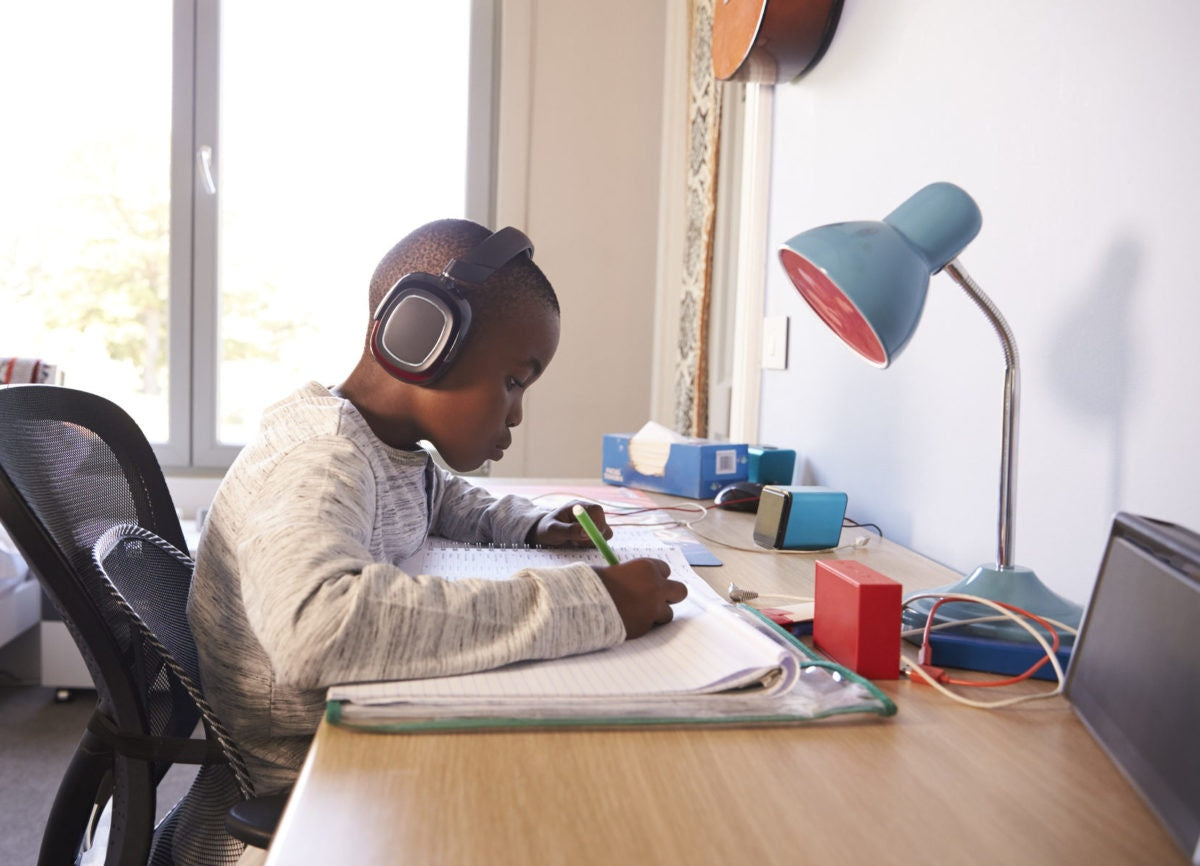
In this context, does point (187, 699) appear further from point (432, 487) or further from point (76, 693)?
point (76, 693)

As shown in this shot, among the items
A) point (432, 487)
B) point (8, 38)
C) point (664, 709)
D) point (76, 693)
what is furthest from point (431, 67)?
point (664, 709)

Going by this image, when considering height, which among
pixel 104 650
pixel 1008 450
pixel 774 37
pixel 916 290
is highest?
pixel 774 37

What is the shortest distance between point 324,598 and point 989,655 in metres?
0.48

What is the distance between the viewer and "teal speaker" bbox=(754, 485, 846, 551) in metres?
1.12

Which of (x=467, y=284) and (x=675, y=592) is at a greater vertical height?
(x=467, y=284)

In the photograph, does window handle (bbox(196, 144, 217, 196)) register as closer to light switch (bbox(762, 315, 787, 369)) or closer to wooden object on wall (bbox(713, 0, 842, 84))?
wooden object on wall (bbox(713, 0, 842, 84))

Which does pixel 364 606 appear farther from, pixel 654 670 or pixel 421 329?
pixel 421 329

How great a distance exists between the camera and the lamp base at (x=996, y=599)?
2.39 ft

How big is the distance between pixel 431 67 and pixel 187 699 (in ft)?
7.85

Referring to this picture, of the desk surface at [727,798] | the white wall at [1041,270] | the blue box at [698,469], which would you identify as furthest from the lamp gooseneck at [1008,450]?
the blue box at [698,469]

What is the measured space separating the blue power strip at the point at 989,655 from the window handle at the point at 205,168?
101 inches

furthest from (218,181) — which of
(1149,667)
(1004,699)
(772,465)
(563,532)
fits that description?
(1149,667)

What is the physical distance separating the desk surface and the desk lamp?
0.18 m

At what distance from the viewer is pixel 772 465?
1.58 m
